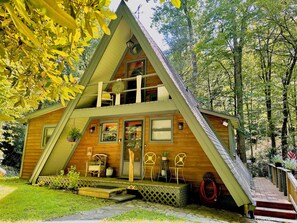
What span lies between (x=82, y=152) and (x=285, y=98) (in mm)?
13341

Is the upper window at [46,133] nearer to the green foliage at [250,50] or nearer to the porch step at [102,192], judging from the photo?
the porch step at [102,192]

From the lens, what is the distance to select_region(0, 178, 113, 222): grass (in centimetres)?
411

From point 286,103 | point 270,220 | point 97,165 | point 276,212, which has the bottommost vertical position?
point 270,220

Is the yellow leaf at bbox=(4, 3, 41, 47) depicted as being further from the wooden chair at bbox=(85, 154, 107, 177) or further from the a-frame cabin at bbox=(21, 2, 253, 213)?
the wooden chair at bbox=(85, 154, 107, 177)

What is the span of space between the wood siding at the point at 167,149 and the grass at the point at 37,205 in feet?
8.11

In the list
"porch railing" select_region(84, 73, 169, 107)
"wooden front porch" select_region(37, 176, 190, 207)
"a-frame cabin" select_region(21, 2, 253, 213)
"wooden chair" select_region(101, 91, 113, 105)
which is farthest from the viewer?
"porch railing" select_region(84, 73, 169, 107)

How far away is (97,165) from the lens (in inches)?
316

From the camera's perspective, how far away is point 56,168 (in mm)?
8633

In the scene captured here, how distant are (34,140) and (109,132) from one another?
4103 mm

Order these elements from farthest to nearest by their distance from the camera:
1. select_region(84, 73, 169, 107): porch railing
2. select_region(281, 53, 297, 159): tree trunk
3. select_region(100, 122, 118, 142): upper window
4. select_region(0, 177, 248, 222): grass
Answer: select_region(281, 53, 297, 159): tree trunk, select_region(100, 122, 118, 142): upper window, select_region(84, 73, 169, 107): porch railing, select_region(0, 177, 248, 222): grass

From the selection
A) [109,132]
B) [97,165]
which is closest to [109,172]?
[97,165]

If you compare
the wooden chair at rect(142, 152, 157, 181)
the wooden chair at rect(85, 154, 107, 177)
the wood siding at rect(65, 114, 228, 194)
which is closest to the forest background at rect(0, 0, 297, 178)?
the wood siding at rect(65, 114, 228, 194)

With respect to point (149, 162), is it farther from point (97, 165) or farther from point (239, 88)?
point (239, 88)

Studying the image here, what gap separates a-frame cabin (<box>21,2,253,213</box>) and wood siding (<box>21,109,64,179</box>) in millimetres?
47
